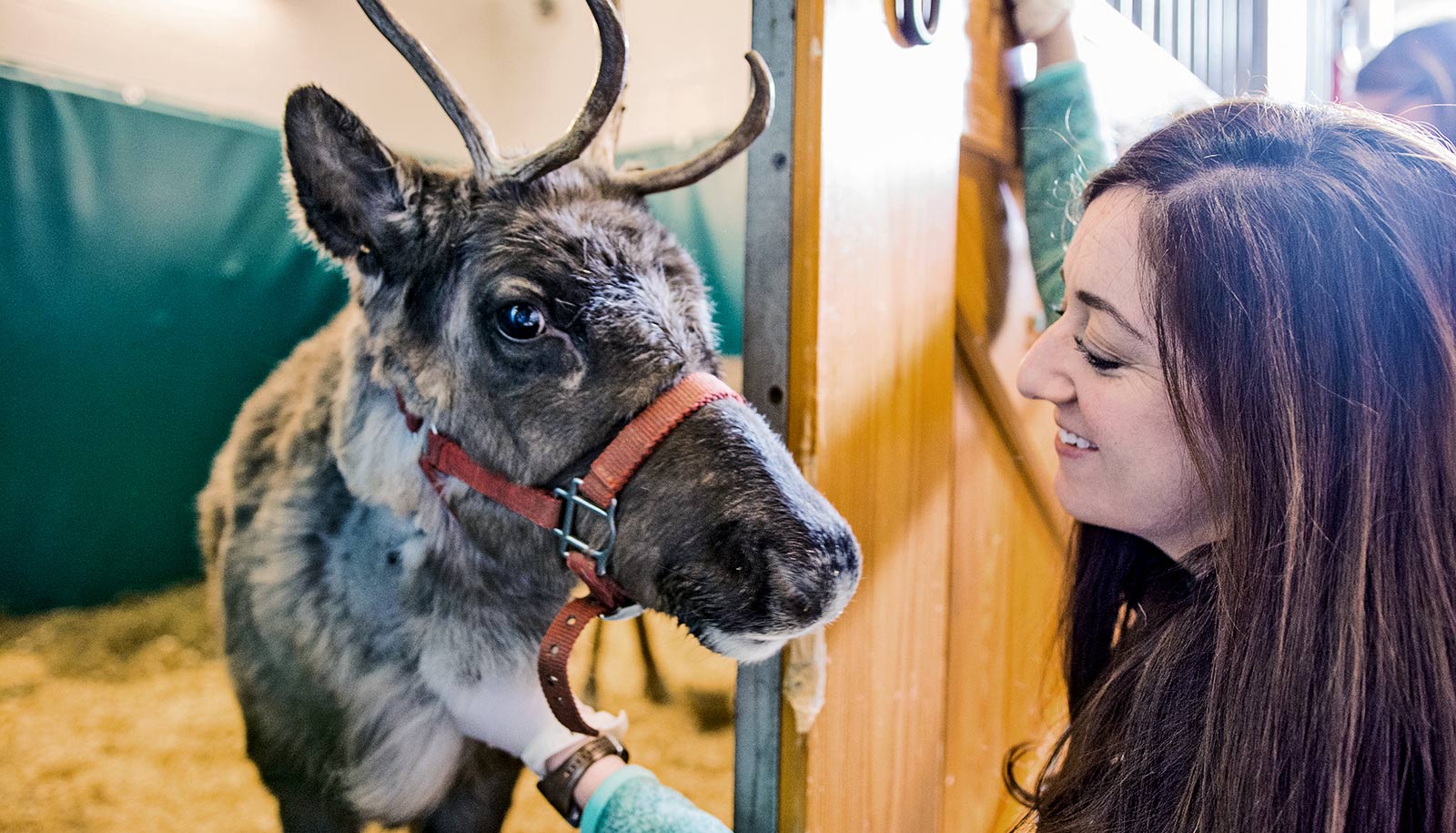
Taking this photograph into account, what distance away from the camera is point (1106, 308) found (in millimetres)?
961

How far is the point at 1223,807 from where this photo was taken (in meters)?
0.81

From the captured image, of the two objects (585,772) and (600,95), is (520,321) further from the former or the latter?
(585,772)

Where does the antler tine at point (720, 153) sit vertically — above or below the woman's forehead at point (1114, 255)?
above

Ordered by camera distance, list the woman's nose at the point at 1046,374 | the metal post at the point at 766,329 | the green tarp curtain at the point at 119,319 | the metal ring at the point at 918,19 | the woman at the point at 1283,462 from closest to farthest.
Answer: the green tarp curtain at the point at 119,319 → the woman at the point at 1283,462 → the woman's nose at the point at 1046,374 → the metal post at the point at 766,329 → the metal ring at the point at 918,19

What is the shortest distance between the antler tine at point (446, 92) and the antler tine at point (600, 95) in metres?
0.06

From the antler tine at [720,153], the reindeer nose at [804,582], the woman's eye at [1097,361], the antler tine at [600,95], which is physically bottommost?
the reindeer nose at [804,582]

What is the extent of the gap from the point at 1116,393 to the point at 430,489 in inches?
32.1

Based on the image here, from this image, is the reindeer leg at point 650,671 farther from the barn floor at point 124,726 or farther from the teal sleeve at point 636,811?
the barn floor at point 124,726

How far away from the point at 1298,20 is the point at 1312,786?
4.47m

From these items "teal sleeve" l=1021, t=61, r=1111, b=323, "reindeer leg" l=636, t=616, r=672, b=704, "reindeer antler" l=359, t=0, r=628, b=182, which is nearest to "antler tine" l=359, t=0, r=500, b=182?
"reindeer antler" l=359, t=0, r=628, b=182

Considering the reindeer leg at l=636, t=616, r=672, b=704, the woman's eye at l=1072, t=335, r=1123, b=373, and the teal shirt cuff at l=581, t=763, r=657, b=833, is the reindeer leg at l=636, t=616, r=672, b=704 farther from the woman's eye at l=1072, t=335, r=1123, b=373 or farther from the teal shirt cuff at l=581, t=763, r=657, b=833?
the woman's eye at l=1072, t=335, r=1123, b=373

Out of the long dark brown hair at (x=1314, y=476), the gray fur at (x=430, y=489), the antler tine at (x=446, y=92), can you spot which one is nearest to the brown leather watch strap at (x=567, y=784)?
the gray fur at (x=430, y=489)

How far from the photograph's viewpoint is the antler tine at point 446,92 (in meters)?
0.75

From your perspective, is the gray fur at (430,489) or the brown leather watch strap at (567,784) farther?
the brown leather watch strap at (567,784)
